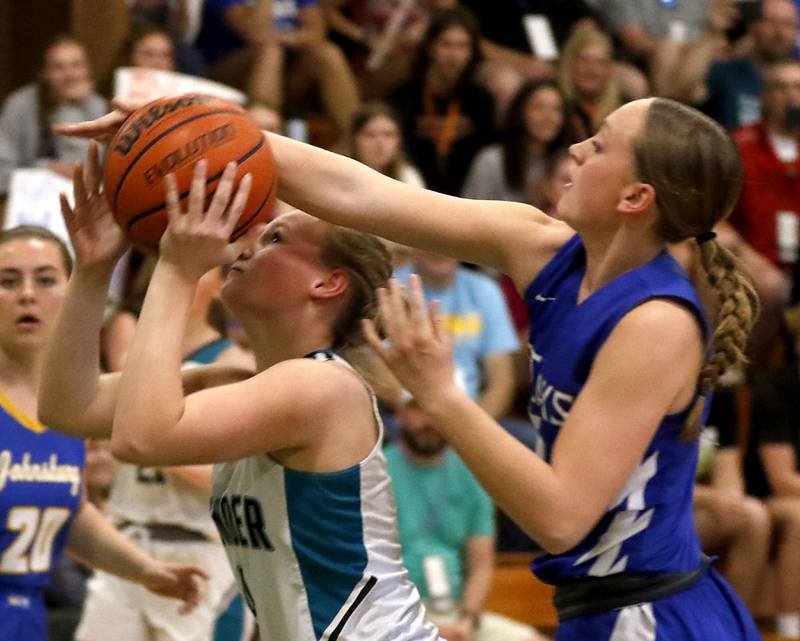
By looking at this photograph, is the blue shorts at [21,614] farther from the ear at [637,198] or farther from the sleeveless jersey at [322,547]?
Result: the ear at [637,198]

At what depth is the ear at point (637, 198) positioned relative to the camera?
2.56 m

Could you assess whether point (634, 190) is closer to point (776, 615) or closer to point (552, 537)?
point (552, 537)

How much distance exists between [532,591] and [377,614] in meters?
3.54

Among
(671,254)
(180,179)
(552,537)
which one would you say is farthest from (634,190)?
(180,179)

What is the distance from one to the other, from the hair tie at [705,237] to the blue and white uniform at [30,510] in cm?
196

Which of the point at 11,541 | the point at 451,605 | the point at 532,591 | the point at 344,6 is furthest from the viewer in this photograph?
the point at 344,6

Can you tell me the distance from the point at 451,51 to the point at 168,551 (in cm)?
364

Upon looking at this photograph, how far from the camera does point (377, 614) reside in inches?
107

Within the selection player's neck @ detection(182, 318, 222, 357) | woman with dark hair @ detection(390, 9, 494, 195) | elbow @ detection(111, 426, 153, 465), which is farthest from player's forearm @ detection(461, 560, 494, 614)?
elbow @ detection(111, 426, 153, 465)

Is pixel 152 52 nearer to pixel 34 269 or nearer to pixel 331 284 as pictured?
pixel 34 269

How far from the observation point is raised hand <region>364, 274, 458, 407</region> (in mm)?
2369

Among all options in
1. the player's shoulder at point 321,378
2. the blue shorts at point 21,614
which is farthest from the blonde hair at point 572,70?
the player's shoulder at point 321,378

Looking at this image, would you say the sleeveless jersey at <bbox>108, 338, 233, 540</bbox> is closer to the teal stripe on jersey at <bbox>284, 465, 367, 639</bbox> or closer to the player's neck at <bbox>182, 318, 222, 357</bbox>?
the player's neck at <bbox>182, 318, 222, 357</bbox>

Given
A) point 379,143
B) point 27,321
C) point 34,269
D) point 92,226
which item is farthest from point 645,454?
point 379,143
